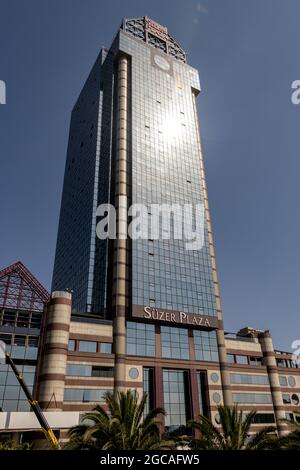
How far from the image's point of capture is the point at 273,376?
266 ft

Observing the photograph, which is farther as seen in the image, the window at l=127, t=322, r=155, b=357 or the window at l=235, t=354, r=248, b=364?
the window at l=235, t=354, r=248, b=364

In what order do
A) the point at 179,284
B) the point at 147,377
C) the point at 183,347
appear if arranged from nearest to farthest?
the point at 147,377, the point at 183,347, the point at 179,284

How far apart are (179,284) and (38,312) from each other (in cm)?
3124

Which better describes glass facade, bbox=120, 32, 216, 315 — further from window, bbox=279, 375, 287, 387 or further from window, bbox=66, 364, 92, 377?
window, bbox=279, 375, 287, 387

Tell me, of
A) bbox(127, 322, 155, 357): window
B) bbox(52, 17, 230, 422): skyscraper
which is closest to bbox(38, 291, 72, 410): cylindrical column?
bbox(52, 17, 230, 422): skyscraper

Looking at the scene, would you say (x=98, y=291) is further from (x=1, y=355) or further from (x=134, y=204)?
(x=1, y=355)

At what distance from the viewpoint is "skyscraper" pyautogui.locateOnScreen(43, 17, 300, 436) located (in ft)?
203

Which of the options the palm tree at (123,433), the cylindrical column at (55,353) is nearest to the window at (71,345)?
the cylindrical column at (55,353)

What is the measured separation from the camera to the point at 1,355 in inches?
2106

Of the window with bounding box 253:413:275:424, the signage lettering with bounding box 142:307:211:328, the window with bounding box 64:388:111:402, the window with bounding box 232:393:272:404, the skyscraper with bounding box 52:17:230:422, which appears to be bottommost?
the window with bounding box 253:413:275:424

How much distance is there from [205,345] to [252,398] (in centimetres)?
1582

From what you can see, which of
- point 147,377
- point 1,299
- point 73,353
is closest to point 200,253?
point 147,377

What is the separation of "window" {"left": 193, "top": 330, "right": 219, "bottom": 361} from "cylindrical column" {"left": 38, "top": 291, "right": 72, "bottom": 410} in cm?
2899

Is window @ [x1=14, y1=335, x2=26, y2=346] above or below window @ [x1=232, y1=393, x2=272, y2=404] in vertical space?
above
